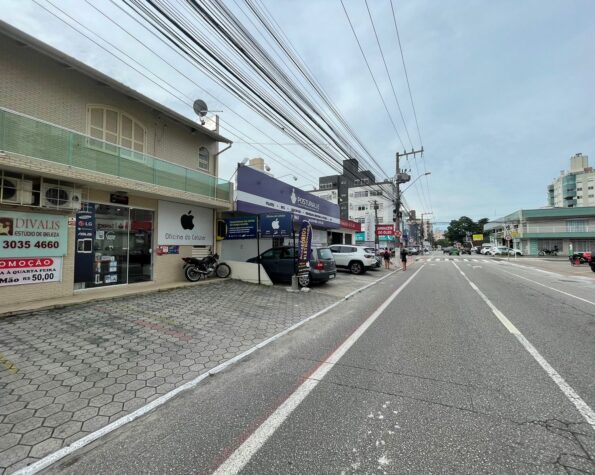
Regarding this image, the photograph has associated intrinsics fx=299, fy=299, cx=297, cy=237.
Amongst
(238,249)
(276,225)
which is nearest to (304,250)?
(276,225)

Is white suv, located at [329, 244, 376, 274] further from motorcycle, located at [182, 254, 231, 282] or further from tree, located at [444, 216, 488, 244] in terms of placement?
tree, located at [444, 216, 488, 244]

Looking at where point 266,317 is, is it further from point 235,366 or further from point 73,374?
point 73,374

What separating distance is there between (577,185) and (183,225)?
10945 cm

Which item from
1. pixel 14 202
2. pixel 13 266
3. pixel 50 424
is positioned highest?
pixel 14 202

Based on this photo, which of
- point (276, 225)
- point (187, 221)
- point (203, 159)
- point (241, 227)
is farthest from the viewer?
point (203, 159)

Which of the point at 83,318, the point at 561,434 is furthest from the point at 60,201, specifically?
the point at 561,434

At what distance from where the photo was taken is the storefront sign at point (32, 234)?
7215 millimetres

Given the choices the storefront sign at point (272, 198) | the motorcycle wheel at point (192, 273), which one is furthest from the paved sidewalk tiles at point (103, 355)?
the storefront sign at point (272, 198)

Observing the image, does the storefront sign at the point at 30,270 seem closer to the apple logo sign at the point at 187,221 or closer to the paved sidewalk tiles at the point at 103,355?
the paved sidewalk tiles at the point at 103,355

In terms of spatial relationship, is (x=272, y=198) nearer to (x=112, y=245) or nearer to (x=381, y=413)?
(x=112, y=245)

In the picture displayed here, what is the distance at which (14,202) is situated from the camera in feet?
23.7

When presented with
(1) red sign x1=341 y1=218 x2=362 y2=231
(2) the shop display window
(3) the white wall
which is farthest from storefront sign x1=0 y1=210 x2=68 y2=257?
(1) red sign x1=341 y1=218 x2=362 y2=231

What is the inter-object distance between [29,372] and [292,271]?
8652 millimetres

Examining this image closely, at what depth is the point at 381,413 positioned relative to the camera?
2.98 metres
